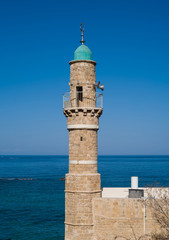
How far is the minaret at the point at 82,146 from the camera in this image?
2173 centimetres

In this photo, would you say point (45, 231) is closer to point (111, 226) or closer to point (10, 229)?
point (10, 229)

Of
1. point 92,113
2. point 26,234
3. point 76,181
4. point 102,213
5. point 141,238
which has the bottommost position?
point 26,234

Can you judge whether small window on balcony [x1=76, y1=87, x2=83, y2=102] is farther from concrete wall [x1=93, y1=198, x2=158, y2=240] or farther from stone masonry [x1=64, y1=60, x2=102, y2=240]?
concrete wall [x1=93, y1=198, x2=158, y2=240]

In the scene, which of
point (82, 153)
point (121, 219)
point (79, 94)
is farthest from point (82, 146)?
point (121, 219)

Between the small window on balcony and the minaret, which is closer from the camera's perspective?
the minaret

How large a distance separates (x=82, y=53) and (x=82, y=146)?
7042 millimetres

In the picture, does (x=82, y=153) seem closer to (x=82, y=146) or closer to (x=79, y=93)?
(x=82, y=146)

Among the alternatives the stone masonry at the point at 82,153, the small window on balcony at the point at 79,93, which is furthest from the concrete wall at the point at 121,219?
the small window on balcony at the point at 79,93

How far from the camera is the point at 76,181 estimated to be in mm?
22125

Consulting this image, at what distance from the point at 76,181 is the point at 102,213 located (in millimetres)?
2928

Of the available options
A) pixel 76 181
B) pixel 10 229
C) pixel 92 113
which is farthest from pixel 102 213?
pixel 10 229

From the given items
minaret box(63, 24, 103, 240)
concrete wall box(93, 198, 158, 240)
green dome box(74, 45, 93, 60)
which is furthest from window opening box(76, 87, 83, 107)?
concrete wall box(93, 198, 158, 240)

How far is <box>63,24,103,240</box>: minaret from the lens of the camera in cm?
2173

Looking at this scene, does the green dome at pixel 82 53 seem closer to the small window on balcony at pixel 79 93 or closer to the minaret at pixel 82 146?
the minaret at pixel 82 146
